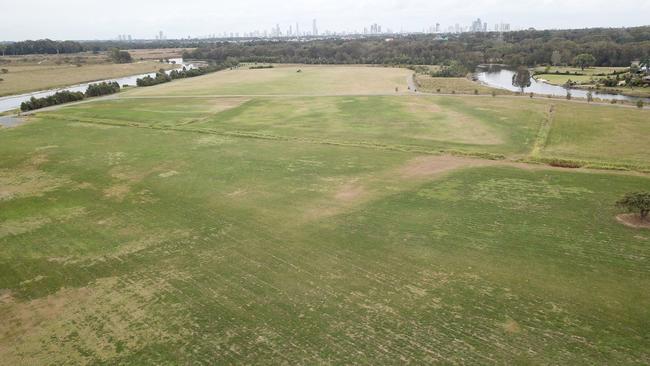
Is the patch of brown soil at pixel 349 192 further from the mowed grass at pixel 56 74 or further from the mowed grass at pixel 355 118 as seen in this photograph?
the mowed grass at pixel 56 74

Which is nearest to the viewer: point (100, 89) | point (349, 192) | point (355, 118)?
point (349, 192)

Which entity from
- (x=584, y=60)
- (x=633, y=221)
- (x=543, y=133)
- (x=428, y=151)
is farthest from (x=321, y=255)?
(x=584, y=60)

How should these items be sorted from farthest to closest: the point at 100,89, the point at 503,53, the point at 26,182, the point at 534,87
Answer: the point at 503,53 → the point at 534,87 → the point at 100,89 → the point at 26,182

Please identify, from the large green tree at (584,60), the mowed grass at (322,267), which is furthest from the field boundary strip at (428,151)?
the large green tree at (584,60)

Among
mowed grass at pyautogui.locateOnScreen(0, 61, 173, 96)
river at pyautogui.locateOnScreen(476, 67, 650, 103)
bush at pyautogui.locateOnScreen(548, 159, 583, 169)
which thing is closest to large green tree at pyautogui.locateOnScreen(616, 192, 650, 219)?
bush at pyautogui.locateOnScreen(548, 159, 583, 169)

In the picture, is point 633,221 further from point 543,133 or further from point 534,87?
point 534,87

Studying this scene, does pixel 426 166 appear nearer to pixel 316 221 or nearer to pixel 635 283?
pixel 316 221
